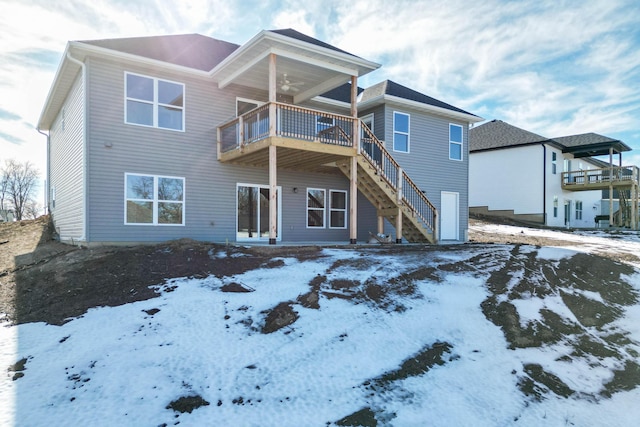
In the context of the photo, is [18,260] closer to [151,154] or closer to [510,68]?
[151,154]

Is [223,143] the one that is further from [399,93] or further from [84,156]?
[399,93]

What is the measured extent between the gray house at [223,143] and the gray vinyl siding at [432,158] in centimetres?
13

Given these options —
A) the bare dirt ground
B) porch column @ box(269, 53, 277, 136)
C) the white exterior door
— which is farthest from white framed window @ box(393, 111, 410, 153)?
the bare dirt ground

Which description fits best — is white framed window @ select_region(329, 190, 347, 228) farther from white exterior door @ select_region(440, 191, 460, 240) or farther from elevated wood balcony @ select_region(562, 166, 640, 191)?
elevated wood balcony @ select_region(562, 166, 640, 191)

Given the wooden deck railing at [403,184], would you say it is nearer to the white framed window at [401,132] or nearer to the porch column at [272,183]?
the white framed window at [401,132]

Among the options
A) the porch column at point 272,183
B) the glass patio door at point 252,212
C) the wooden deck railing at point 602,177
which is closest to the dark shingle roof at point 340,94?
the glass patio door at point 252,212

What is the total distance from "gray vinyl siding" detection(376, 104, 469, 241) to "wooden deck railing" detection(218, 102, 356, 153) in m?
2.95

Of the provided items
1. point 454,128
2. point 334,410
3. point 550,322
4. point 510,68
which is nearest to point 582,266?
point 550,322

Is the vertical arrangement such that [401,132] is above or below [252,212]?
above

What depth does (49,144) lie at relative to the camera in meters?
18.3

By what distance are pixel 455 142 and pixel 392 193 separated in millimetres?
5924

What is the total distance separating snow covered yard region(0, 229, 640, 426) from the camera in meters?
4.08

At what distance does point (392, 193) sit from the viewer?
13.6 m

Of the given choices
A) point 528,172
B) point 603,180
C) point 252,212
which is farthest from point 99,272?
point 603,180
